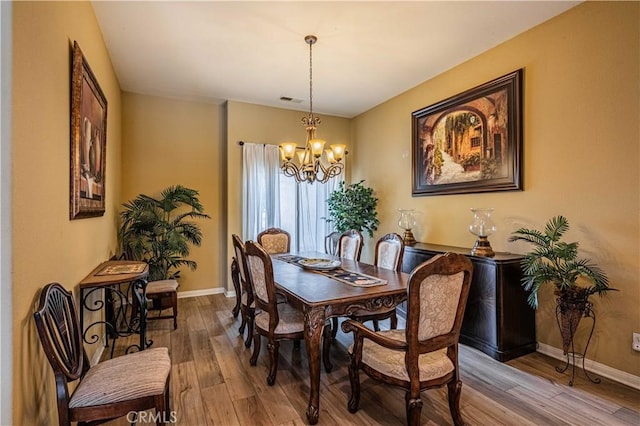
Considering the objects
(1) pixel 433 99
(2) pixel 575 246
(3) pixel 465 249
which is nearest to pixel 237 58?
(1) pixel 433 99

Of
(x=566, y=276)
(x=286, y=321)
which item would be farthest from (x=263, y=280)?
(x=566, y=276)

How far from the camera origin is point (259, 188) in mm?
4980

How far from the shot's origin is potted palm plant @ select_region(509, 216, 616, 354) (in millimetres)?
2430

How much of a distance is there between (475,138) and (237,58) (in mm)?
2796

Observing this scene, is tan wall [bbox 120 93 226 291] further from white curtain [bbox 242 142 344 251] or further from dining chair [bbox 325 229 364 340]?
dining chair [bbox 325 229 364 340]

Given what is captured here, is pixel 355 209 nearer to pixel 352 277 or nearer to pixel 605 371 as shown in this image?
pixel 352 277

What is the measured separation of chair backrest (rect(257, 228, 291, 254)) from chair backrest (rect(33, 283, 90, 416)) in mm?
2527

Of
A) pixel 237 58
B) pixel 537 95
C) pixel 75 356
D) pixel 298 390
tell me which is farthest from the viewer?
pixel 237 58

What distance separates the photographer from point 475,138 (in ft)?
11.6

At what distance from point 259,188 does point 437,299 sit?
3.73 metres

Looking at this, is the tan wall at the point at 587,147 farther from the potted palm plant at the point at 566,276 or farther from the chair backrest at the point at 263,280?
the chair backrest at the point at 263,280

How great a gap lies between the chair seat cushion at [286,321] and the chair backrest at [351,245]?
1.23 meters

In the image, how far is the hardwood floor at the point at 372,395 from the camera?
2.01 meters

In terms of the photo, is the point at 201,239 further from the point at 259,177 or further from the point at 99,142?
the point at 99,142
